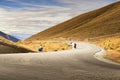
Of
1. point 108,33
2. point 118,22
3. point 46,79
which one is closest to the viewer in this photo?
point 46,79

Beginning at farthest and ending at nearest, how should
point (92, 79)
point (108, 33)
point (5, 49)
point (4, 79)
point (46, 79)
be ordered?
point (108, 33)
point (5, 49)
point (92, 79)
point (46, 79)
point (4, 79)

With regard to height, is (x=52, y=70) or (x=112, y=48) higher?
(x=112, y=48)

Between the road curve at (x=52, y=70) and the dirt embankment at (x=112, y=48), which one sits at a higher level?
the dirt embankment at (x=112, y=48)

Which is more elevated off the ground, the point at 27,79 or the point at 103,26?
the point at 103,26

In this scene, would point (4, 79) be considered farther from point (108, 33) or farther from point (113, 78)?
point (108, 33)

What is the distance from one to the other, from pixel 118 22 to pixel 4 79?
177944 mm

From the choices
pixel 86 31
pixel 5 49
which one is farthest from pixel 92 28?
pixel 5 49

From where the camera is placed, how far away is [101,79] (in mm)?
14844

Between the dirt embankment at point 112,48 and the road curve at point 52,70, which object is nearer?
the road curve at point 52,70

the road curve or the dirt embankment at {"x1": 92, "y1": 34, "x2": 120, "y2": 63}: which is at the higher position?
the dirt embankment at {"x1": 92, "y1": 34, "x2": 120, "y2": 63}

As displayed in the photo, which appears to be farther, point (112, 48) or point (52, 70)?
point (112, 48)

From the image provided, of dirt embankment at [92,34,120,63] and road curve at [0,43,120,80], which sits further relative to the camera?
dirt embankment at [92,34,120,63]

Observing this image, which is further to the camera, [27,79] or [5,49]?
[5,49]

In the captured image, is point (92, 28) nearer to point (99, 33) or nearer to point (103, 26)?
point (103, 26)
